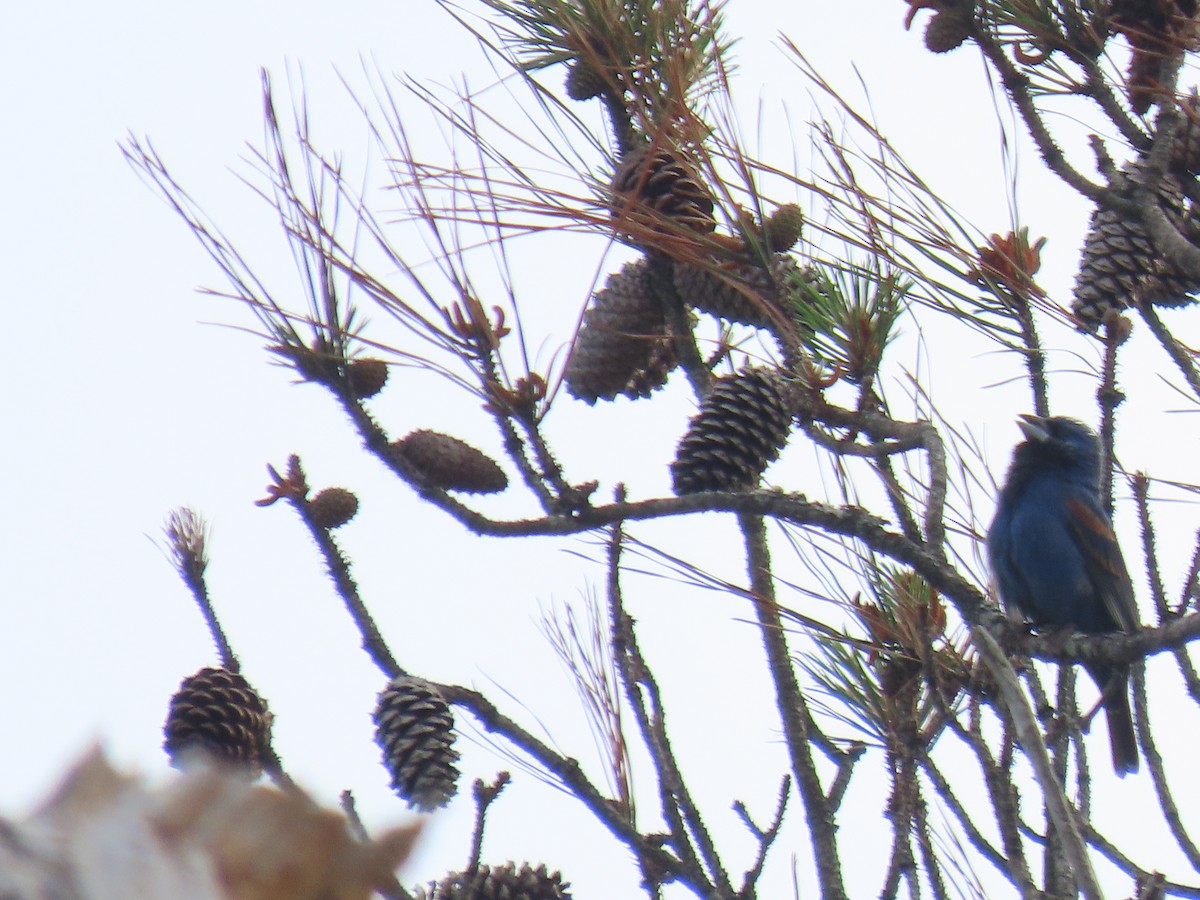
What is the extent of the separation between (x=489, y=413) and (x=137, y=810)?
5.09 ft

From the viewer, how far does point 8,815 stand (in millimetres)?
515

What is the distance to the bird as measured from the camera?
12.7 feet

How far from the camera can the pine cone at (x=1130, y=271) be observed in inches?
106

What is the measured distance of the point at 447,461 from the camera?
6.77 ft

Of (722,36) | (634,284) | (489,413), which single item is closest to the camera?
(489,413)

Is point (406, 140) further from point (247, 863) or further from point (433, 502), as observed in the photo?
point (247, 863)

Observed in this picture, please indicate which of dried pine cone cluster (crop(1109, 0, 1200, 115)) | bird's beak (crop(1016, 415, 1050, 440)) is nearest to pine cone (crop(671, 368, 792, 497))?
dried pine cone cluster (crop(1109, 0, 1200, 115))

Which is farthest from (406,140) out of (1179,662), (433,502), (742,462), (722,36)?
(1179,662)

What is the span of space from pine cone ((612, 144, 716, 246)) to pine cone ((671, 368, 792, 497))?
31cm

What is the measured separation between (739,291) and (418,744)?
3.10ft

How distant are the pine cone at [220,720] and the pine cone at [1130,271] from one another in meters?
1.68

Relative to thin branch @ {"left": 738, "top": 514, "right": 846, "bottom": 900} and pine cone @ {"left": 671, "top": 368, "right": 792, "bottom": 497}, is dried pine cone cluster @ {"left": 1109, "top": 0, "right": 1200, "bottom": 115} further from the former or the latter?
thin branch @ {"left": 738, "top": 514, "right": 846, "bottom": 900}

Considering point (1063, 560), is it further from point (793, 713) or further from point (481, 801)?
point (481, 801)

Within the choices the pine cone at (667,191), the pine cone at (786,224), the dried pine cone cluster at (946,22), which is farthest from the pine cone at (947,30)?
the pine cone at (667,191)
